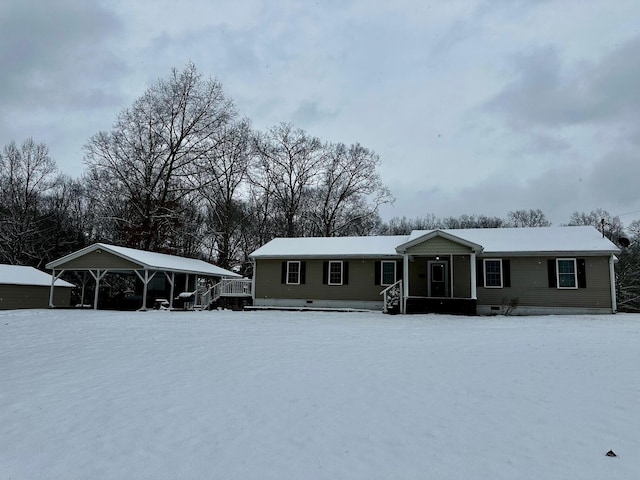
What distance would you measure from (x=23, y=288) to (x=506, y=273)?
26682mm

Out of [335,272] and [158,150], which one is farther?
[158,150]

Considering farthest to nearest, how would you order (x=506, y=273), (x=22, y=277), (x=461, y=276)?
(x=22, y=277), (x=461, y=276), (x=506, y=273)

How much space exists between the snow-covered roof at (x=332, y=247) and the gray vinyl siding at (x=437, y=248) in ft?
6.42

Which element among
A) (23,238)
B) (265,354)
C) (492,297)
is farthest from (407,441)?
(23,238)

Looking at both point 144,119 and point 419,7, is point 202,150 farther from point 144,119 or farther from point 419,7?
point 419,7

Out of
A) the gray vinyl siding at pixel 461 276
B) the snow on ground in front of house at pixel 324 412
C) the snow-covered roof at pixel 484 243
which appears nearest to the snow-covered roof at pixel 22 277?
the snow-covered roof at pixel 484 243

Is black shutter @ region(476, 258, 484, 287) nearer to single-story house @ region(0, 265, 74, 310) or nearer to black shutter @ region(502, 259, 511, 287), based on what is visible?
black shutter @ region(502, 259, 511, 287)

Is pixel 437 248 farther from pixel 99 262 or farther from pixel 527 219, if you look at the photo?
pixel 527 219

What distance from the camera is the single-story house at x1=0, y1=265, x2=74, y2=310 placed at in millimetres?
25000

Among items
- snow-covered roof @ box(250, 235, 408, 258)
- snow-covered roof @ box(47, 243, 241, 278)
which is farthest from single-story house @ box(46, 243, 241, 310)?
snow-covered roof @ box(250, 235, 408, 258)

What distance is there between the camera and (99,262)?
880 inches

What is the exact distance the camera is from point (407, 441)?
4.18 meters

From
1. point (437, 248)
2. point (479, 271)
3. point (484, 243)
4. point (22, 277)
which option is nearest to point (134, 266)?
point (22, 277)

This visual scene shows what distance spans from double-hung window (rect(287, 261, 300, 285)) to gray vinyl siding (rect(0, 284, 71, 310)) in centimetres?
1634
